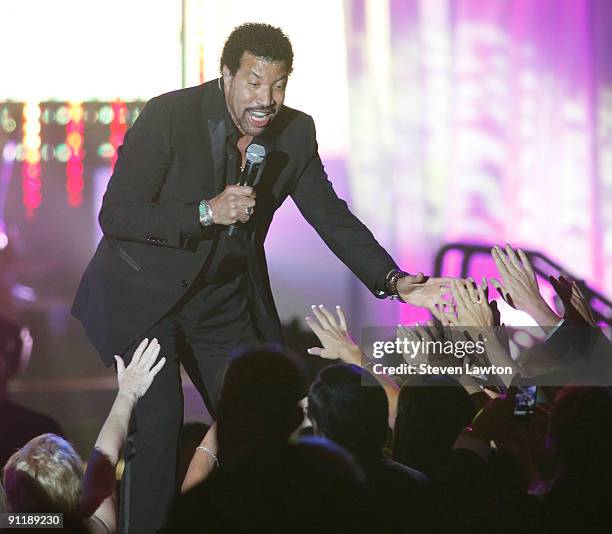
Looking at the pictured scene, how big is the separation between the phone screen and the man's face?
1.13 meters

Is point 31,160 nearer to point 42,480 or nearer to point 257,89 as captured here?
point 257,89

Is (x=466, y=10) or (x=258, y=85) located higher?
(x=466, y=10)

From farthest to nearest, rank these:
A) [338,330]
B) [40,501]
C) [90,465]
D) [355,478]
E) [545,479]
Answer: [338,330]
[90,465]
[40,501]
[545,479]
[355,478]

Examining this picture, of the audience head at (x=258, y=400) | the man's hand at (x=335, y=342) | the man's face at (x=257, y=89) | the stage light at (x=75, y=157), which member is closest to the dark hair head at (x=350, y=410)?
the audience head at (x=258, y=400)

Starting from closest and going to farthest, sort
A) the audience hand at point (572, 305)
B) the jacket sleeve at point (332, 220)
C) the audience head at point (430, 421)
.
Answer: the audience head at point (430, 421), the audience hand at point (572, 305), the jacket sleeve at point (332, 220)

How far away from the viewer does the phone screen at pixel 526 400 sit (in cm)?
289

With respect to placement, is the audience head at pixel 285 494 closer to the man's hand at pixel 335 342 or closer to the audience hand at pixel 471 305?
the audience hand at pixel 471 305

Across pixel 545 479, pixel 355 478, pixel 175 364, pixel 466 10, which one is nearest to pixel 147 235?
pixel 175 364

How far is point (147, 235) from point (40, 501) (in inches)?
32.2

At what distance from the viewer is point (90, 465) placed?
99.5 inches

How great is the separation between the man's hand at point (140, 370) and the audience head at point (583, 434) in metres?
1.21

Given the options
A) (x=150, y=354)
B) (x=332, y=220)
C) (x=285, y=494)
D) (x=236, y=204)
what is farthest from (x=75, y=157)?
(x=285, y=494)

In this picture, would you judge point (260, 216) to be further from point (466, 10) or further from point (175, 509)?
point (466, 10)

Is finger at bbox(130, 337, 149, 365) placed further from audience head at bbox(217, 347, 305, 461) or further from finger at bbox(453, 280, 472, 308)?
finger at bbox(453, 280, 472, 308)
